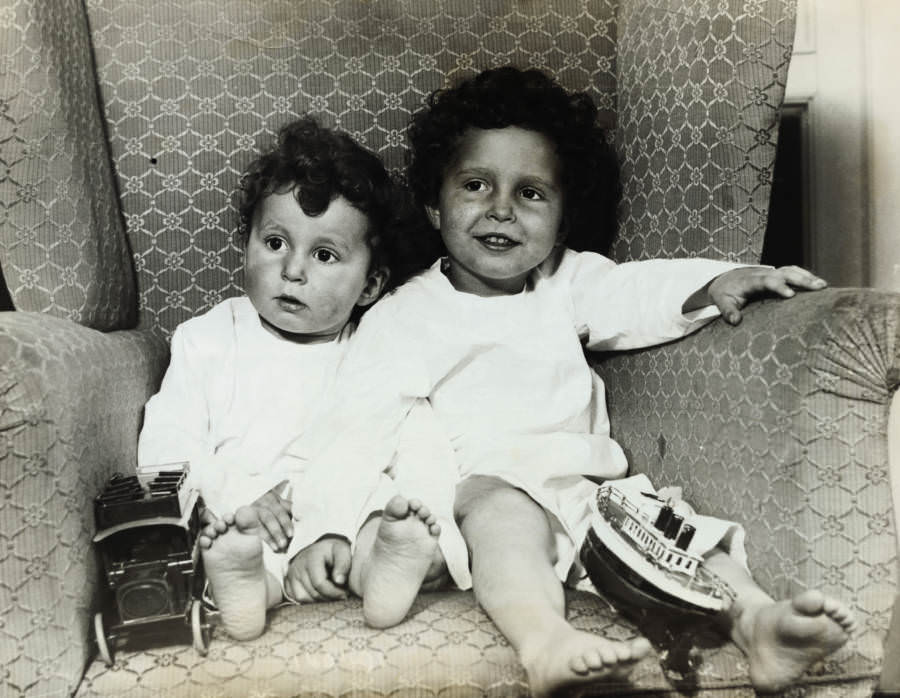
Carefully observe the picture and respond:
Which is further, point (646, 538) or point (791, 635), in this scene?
point (646, 538)

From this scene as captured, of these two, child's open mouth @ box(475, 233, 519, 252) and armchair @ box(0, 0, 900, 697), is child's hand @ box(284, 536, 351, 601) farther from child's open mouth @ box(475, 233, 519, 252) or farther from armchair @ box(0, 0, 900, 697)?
child's open mouth @ box(475, 233, 519, 252)

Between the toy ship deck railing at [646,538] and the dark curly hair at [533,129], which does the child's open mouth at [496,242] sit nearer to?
the dark curly hair at [533,129]

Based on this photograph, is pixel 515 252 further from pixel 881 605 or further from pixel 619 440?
pixel 881 605

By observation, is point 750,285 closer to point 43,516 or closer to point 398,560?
point 398,560

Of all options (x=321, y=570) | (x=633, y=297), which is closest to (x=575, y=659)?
(x=321, y=570)

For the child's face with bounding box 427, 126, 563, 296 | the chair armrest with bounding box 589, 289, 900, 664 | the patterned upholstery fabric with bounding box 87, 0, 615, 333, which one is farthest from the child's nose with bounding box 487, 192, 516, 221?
the chair armrest with bounding box 589, 289, 900, 664

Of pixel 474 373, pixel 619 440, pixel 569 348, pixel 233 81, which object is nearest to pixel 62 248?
pixel 233 81

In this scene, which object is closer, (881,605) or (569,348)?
(881,605)
